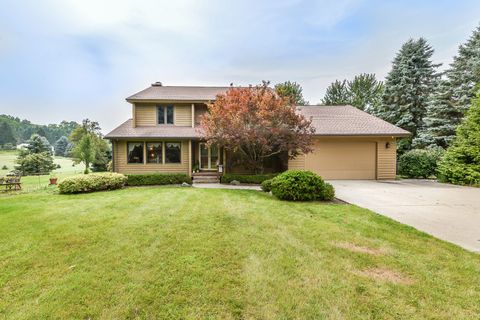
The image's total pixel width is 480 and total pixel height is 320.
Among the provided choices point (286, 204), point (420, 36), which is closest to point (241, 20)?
point (286, 204)

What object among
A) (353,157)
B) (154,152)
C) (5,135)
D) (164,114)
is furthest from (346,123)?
(5,135)

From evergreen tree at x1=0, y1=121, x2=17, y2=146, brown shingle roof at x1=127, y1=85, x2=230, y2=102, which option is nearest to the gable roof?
brown shingle roof at x1=127, y1=85, x2=230, y2=102

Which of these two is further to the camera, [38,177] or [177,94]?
[38,177]

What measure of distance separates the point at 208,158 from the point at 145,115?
4984 millimetres

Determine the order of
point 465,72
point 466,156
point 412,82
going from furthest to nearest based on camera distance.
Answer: point 412,82 → point 465,72 → point 466,156

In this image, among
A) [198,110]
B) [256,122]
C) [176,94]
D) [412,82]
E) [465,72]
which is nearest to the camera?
[256,122]

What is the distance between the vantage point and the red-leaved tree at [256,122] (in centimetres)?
986

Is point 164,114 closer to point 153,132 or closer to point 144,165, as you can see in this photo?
point 153,132

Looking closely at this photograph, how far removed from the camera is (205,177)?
41.1 ft

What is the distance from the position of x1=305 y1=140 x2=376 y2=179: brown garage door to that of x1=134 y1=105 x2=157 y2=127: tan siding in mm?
10132

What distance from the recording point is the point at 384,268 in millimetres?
3086

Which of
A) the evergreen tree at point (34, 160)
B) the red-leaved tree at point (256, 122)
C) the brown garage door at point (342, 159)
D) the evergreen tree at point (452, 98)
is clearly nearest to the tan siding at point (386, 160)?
the brown garage door at point (342, 159)

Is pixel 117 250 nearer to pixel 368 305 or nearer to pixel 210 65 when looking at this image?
pixel 368 305

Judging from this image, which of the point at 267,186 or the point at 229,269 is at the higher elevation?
the point at 267,186
